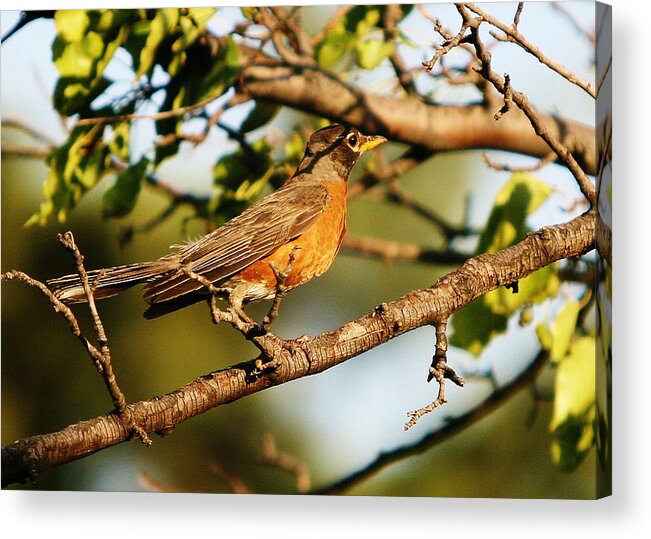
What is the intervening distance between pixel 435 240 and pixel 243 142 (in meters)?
0.93

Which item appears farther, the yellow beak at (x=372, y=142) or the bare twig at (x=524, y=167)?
the yellow beak at (x=372, y=142)

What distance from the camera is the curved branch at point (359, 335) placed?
4.00m

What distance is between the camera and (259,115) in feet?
14.2

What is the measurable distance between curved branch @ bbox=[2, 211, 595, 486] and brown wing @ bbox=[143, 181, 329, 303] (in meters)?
0.36

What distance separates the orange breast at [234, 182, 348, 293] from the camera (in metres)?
4.11

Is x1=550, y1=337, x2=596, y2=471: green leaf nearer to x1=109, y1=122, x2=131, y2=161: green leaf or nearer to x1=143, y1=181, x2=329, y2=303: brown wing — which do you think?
x1=143, y1=181, x2=329, y2=303: brown wing

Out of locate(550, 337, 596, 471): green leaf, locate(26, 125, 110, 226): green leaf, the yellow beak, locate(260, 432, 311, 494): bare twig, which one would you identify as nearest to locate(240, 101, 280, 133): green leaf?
the yellow beak

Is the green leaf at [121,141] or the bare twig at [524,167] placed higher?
the green leaf at [121,141]

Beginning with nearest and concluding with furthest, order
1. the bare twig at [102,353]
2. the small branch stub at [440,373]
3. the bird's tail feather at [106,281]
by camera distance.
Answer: the bare twig at [102,353], the small branch stub at [440,373], the bird's tail feather at [106,281]

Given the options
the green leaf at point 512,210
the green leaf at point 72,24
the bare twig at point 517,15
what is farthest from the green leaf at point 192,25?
the green leaf at point 512,210

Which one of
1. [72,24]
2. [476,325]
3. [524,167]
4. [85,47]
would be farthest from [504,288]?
[72,24]

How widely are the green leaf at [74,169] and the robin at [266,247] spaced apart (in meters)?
0.37

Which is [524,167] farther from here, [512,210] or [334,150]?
[334,150]

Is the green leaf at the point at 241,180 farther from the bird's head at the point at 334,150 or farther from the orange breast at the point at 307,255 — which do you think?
the orange breast at the point at 307,255
